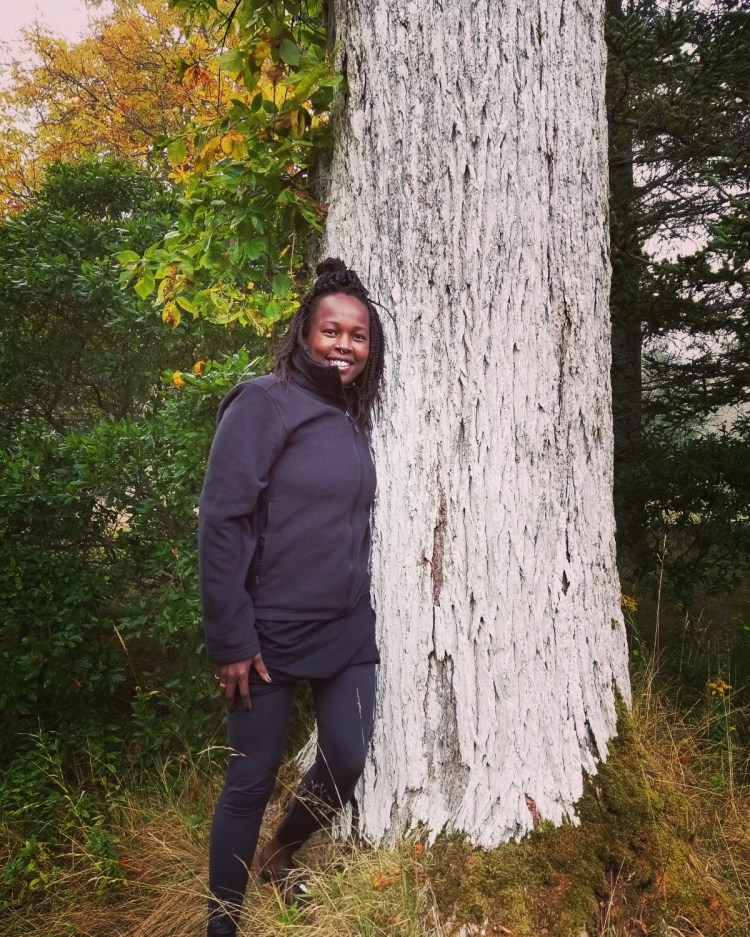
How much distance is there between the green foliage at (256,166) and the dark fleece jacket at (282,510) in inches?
35.7

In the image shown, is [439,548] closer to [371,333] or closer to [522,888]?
[371,333]

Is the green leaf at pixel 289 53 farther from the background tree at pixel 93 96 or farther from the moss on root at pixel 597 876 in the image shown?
the background tree at pixel 93 96

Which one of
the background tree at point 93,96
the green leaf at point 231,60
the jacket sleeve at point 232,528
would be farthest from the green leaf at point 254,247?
the background tree at point 93,96

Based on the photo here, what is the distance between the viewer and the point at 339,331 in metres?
2.60

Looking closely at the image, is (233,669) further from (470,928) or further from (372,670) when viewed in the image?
(470,928)

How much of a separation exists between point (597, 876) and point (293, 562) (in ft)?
4.64

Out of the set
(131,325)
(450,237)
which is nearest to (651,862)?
(450,237)

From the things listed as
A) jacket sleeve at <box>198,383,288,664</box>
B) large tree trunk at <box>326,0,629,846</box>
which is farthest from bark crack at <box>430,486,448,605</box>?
jacket sleeve at <box>198,383,288,664</box>

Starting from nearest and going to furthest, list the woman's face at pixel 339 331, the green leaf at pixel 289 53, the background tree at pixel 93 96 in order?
the woman's face at pixel 339 331
the green leaf at pixel 289 53
the background tree at pixel 93 96

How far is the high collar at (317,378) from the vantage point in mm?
2529

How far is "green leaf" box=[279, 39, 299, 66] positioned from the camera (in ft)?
9.72

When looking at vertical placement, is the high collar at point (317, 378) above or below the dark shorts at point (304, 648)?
above

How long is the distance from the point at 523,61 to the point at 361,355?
109 cm

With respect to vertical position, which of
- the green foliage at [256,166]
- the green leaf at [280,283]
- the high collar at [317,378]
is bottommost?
the high collar at [317,378]
